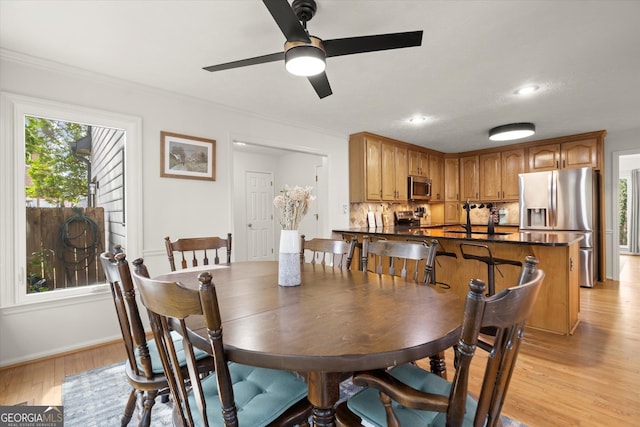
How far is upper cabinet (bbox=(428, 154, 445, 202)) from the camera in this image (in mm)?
6105

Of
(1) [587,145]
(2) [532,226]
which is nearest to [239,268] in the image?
(2) [532,226]

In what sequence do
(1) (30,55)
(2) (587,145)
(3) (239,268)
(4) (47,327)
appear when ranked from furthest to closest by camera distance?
(2) (587,145)
(4) (47,327)
(1) (30,55)
(3) (239,268)

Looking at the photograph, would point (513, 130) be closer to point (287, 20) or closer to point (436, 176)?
point (436, 176)

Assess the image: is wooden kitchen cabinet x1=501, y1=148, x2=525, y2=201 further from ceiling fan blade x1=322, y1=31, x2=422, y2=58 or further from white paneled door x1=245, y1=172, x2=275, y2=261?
ceiling fan blade x1=322, y1=31, x2=422, y2=58

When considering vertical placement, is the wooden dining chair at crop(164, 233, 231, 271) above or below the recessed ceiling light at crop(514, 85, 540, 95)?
below

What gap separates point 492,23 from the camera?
198 cm

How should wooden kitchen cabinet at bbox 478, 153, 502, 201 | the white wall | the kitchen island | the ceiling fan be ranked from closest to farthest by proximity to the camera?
the ceiling fan
the white wall
the kitchen island
wooden kitchen cabinet at bbox 478, 153, 502, 201

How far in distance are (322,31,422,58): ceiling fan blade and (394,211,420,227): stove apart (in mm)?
4263

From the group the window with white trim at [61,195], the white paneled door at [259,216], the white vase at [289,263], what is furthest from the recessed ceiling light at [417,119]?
the white paneled door at [259,216]

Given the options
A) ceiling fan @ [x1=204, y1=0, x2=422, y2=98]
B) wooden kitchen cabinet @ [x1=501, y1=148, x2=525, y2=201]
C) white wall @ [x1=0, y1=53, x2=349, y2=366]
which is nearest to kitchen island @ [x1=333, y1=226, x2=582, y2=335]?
ceiling fan @ [x1=204, y1=0, x2=422, y2=98]

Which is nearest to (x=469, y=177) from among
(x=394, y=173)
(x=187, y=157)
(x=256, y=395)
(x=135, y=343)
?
(x=394, y=173)

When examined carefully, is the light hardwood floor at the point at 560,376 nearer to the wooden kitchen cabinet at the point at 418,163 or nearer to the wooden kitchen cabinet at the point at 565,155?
the wooden kitchen cabinet at the point at 565,155

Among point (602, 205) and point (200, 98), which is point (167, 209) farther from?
point (602, 205)

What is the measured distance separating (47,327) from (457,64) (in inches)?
156
